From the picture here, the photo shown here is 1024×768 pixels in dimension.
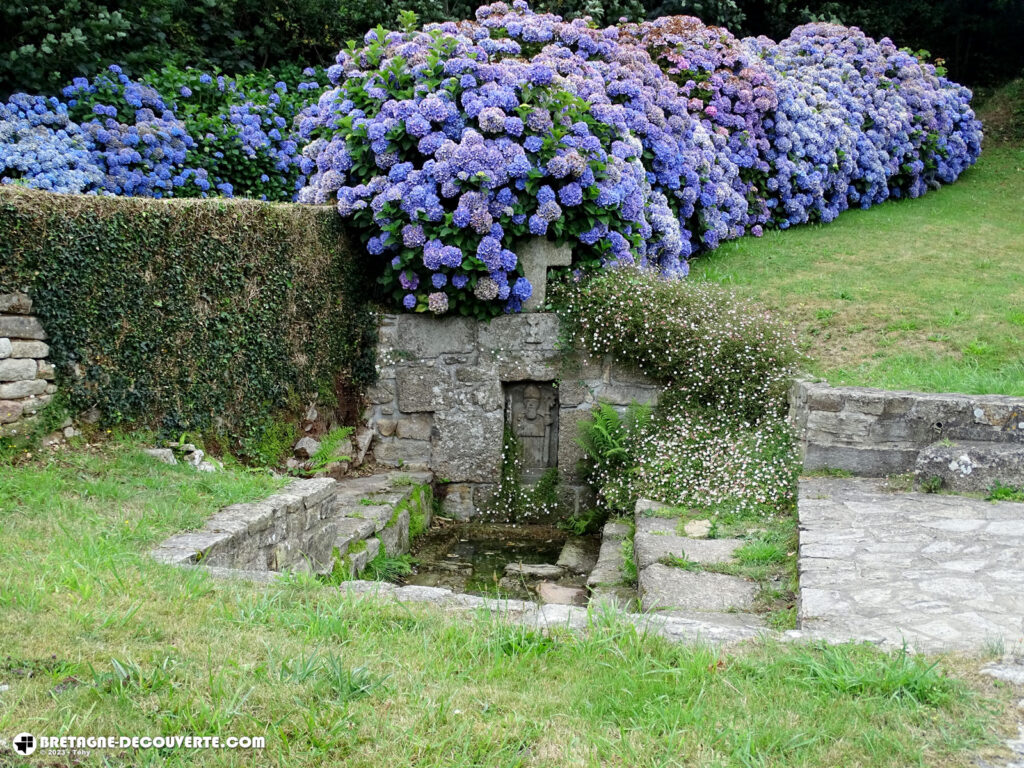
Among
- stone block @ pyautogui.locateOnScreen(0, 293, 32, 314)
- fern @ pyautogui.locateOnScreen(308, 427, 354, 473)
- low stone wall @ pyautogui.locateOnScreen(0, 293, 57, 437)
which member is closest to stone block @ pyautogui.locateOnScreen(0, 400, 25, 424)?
low stone wall @ pyautogui.locateOnScreen(0, 293, 57, 437)

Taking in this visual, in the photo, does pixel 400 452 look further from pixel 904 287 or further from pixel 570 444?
pixel 904 287

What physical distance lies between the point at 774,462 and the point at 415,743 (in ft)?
13.8

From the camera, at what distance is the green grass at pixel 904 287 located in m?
6.76

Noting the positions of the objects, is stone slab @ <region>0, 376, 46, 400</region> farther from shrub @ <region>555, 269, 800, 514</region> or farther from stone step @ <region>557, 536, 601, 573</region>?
shrub @ <region>555, 269, 800, 514</region>

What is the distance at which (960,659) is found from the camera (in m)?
2.97

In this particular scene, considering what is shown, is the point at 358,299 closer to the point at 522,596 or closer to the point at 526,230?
the point at 526,230

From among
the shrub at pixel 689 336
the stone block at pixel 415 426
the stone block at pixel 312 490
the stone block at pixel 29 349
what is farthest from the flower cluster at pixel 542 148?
the stone block at pixel 29 349

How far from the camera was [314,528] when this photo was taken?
213 inches

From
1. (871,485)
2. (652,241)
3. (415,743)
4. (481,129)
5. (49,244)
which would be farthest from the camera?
(652,241)

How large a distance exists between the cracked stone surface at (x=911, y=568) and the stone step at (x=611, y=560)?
3.96 feet

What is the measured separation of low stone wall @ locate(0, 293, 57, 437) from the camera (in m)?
4.66

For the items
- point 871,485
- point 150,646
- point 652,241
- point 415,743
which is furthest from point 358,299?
point 415,743

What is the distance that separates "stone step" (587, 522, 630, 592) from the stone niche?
1.19 meters

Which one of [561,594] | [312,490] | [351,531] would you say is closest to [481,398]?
[351,531]
